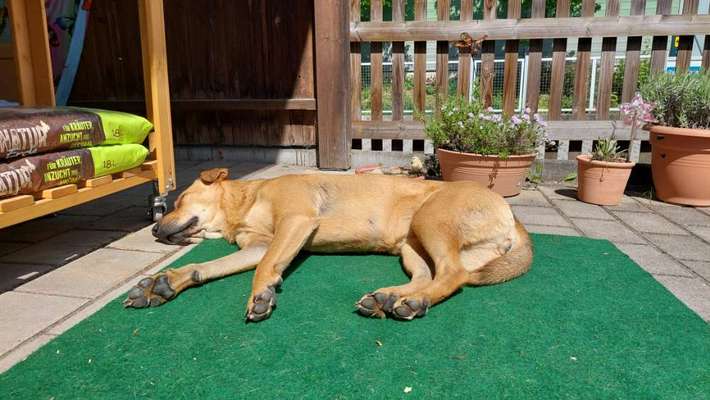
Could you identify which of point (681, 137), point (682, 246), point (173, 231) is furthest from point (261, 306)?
point (681, 137)

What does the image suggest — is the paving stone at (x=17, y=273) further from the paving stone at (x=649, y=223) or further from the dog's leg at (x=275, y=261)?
the paving stone at (x=649, y=223)

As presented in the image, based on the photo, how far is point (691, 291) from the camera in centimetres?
306

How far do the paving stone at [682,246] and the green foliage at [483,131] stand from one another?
170 cm

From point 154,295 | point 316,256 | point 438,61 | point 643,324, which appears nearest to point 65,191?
point 154,295

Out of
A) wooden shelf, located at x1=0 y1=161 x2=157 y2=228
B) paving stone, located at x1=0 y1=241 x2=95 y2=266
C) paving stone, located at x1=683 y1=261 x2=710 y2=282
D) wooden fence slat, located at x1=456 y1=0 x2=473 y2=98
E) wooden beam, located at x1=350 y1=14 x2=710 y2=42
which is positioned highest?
wooden beam, located at x1=350 y1=14 x2=710 y2=42

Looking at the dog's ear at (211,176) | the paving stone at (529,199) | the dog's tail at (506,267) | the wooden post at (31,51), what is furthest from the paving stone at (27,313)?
the paving stone at (529,199)

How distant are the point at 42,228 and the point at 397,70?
14.5 feet

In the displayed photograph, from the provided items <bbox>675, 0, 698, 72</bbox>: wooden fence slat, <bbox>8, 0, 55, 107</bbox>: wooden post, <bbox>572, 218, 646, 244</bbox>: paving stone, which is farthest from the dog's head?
<bbox>675, 0, 698, 72</bbox>: wooden fence slat

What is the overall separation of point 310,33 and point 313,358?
5404 millimetres

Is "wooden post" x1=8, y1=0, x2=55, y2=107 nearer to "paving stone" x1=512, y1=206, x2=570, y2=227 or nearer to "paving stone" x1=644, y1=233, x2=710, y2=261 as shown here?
"paving stone" x1=512, y1=206, x2=570, y2=227

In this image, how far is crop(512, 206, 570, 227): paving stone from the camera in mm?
4637

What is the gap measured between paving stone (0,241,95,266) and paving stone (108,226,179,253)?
0.21 m

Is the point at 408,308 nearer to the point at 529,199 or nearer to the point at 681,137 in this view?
the point at 529,199

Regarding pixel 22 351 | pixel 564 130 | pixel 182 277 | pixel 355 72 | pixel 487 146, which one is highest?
pixel 355 72
